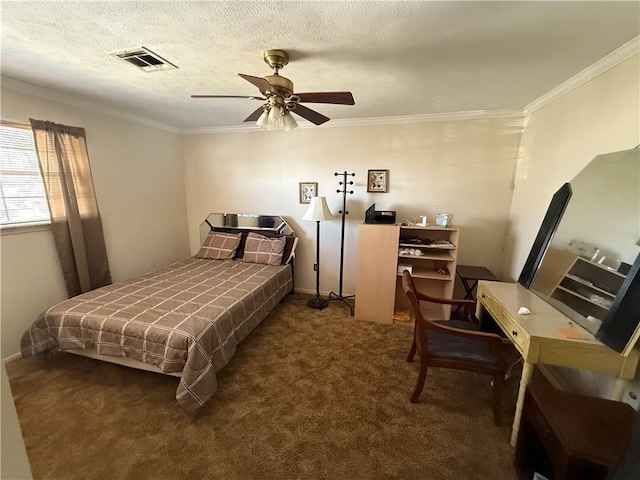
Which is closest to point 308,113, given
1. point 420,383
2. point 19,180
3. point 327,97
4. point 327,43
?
point 327,97

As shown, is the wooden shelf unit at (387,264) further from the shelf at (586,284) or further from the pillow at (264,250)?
the pillow at (264,250)

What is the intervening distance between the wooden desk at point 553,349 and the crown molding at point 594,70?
1.63m

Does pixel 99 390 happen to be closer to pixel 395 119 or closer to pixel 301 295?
pixel 301 295

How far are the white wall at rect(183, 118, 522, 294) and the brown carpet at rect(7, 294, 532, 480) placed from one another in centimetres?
157

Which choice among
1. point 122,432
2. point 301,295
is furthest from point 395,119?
point 122,432

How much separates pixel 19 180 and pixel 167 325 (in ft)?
6.37

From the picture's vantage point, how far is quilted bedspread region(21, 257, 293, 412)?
1.79m

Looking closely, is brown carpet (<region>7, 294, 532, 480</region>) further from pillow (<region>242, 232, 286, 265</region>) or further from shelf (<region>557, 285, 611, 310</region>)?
pillow (<region>242, 232, 286, 265</region>)

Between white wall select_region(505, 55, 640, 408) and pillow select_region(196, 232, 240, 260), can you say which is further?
pillow select_region(196, 232, 240, 260)

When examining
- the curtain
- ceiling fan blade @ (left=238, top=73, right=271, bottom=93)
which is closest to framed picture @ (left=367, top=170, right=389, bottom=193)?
ceiling fan blade @ (left=238, top=73, right=271, bottom=93)

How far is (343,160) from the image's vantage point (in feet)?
11.1

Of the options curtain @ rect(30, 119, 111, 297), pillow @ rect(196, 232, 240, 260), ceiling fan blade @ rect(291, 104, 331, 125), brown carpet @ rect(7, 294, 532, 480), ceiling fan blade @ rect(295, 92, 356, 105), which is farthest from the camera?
pillow @ rect(196, 232, 240, 260)

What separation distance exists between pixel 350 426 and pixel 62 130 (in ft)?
11.7

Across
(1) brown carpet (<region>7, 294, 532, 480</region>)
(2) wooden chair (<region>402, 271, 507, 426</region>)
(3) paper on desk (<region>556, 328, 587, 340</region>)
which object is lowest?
(1) brown carpet (<region>7, 294, 532, 480</region>)
